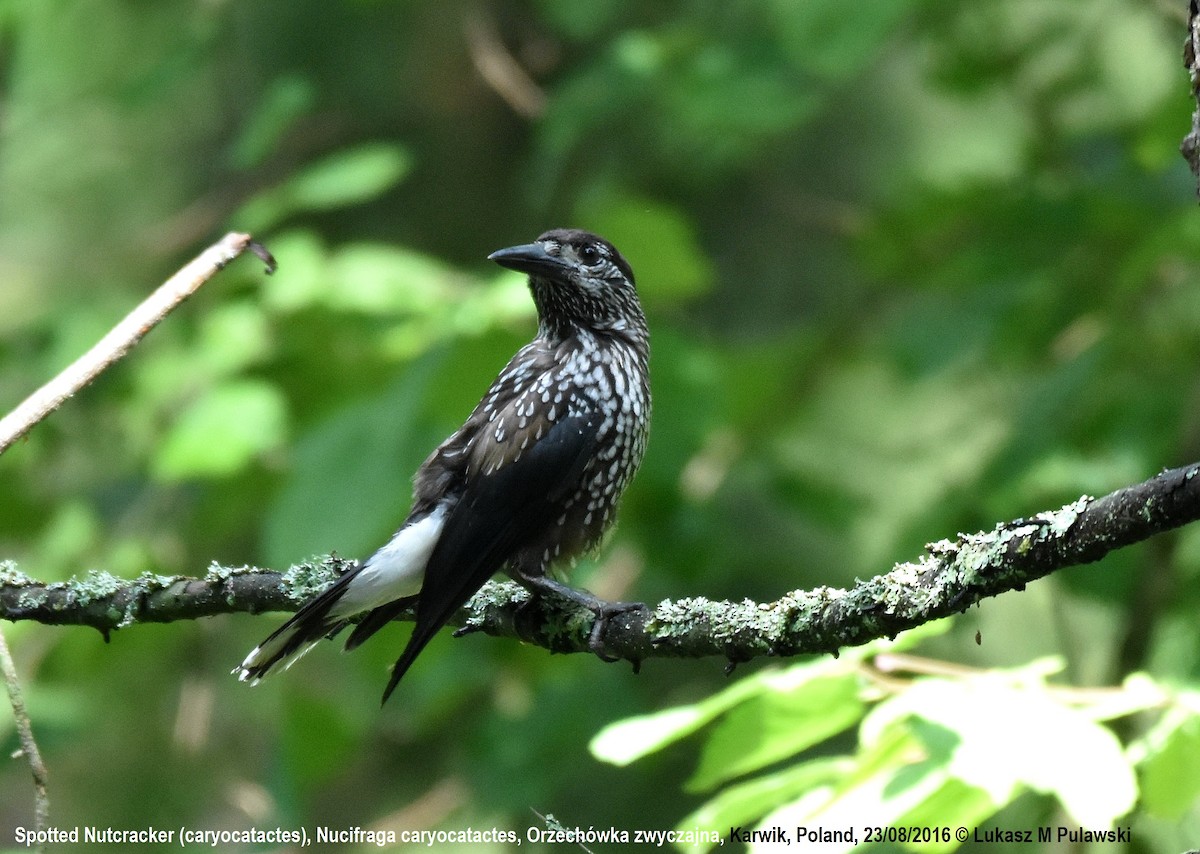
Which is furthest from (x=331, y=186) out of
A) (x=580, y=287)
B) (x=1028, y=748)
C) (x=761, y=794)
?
(x=1028, y=748)

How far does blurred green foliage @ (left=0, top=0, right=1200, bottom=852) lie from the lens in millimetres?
4496

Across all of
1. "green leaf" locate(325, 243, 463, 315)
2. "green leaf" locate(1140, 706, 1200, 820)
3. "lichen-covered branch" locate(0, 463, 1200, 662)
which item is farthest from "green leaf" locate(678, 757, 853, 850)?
"green leaf" locate(325, 243, 463, 315)

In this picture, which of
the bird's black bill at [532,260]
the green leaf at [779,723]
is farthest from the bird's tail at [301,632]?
the bird's black bill at [532,260]

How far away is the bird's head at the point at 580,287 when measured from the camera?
4352 millimetres

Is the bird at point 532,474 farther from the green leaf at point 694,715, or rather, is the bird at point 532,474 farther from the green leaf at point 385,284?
the green leaf at point 385,284

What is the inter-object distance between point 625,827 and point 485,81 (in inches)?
163

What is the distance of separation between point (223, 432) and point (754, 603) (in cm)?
252

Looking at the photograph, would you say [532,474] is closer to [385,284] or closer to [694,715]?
[694,715]

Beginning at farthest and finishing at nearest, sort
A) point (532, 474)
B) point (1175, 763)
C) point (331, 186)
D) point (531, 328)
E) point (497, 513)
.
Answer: point (531, 328) → point (331, 186) → point (532, 474) → point (497, 513) → point (1175, 763)

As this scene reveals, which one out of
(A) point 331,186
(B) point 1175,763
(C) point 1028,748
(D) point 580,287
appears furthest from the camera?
(A) point 331,186

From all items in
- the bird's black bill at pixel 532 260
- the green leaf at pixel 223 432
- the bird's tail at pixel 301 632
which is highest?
the bird's black bill at pixel 532 260

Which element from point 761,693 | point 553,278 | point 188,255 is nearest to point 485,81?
point 188,255

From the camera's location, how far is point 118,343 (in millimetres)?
2539

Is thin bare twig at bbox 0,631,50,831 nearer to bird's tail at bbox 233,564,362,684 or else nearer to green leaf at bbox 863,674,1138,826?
bird's tail at bbox 233,564,362,684
